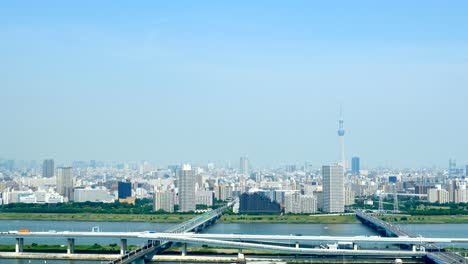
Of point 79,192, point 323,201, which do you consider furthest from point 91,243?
point 79,192

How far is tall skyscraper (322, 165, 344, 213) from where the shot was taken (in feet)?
93.6

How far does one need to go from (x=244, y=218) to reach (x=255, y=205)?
2.74 metres

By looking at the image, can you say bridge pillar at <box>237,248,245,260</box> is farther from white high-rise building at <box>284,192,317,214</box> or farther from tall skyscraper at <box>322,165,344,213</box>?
tall skyscraper at <box>322,165,344,213</box>

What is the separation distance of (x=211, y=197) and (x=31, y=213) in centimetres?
808

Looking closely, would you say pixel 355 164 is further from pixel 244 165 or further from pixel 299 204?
pixel 299 204

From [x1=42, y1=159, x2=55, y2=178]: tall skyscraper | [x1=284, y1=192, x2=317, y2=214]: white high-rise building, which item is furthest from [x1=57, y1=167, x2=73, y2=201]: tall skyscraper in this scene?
[x1=42, y1=159, x2=55, y2=178]: tall skyscraper

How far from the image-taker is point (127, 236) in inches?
599

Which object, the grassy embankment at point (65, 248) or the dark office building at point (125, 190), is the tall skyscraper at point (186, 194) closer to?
the dark office building at point (125, 190)

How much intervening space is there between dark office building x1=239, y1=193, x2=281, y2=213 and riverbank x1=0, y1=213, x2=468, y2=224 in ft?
4.91

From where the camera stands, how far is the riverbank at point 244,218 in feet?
80.4

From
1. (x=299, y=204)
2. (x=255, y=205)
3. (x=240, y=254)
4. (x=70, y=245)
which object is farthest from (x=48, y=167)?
(x=240, y=254)

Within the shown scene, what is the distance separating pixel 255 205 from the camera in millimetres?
28094

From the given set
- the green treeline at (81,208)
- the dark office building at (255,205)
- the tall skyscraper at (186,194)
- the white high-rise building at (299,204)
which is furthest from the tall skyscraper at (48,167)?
the white high-rise building at (299,204)

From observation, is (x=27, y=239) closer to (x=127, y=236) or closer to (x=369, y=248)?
(x=127, y=236)
